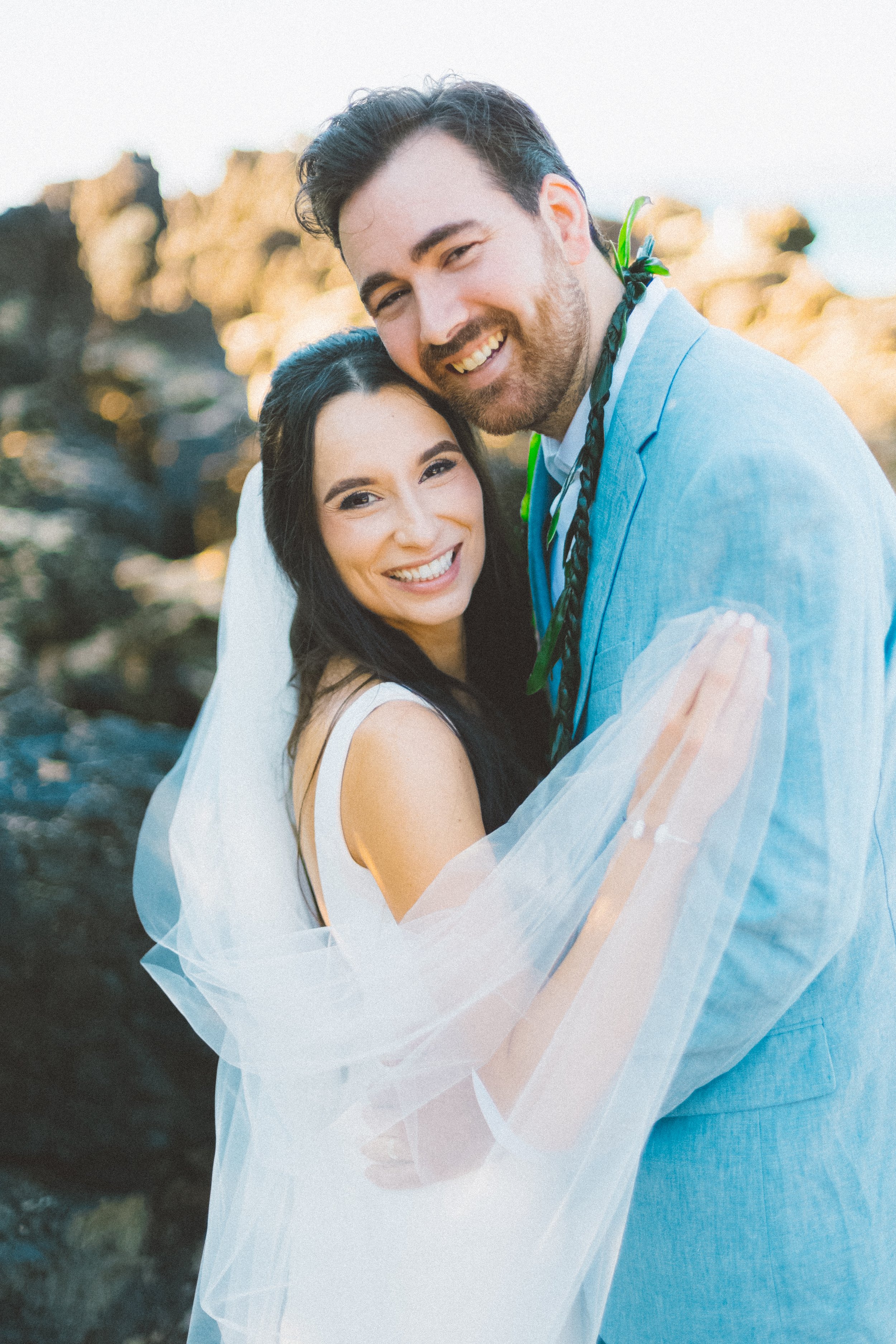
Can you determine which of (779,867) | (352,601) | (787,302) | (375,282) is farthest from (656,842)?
(787,302)

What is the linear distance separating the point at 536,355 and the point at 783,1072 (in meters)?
1.34

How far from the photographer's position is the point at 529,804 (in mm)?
1376

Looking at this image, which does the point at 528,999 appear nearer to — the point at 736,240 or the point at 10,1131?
the point at 10,1131

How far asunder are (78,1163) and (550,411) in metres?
2.49

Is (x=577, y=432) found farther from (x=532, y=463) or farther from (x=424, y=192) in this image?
(x=424, y=192)

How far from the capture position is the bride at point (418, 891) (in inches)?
46.9

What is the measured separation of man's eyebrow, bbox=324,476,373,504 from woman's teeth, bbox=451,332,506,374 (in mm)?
308

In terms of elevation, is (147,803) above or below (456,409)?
below

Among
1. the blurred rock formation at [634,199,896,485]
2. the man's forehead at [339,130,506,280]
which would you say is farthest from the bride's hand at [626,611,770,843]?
the blurred rock formation at [634,199,896,485]

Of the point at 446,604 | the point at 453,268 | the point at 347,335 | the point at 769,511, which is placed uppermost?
the point at 453,268

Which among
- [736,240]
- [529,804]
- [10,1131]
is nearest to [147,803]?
[10,1131]

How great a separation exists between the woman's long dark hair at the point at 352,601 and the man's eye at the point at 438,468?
7cm

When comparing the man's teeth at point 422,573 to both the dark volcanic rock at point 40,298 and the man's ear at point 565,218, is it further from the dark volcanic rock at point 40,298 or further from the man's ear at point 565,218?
the dark volcanic rock at point 40,298

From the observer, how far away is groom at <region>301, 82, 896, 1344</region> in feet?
3.83
